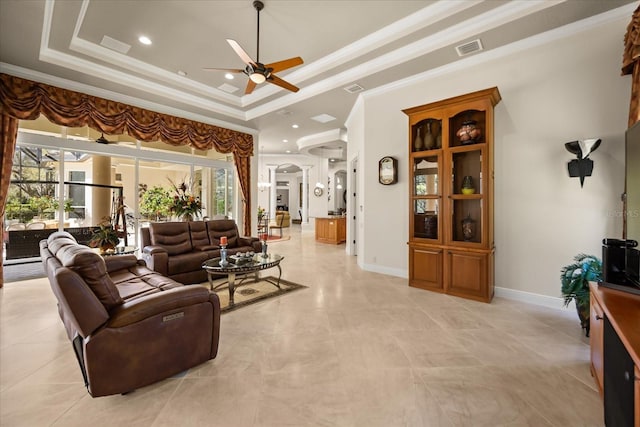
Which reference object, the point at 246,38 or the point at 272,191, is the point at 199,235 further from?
the point at 272,191

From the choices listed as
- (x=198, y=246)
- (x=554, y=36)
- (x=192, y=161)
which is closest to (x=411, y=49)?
(x=554, y=36)

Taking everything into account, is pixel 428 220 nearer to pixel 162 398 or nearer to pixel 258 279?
pixel 258 279

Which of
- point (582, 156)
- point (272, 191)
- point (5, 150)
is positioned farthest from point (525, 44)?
point (272, 191)

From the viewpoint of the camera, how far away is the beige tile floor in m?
1.64

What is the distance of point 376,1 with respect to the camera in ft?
9.98

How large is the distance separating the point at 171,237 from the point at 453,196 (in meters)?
4.43

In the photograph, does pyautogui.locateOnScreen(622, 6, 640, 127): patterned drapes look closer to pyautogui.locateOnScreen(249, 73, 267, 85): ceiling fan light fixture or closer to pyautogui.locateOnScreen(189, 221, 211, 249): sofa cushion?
pyautogui.locateOnScreen(249, 73, 267, 85): ceiling fan light fixture

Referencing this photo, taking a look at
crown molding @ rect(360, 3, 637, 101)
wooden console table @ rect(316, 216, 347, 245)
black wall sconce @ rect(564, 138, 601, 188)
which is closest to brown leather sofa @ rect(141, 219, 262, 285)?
wooden console table @ rect(316, 216, 347, 245)

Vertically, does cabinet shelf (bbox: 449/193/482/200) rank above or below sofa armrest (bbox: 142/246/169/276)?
above

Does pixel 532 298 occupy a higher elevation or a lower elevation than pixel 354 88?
lower

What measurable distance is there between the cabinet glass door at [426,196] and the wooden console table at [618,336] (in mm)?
2046

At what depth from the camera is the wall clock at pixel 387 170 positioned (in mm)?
4664

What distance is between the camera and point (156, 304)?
1.89 meters

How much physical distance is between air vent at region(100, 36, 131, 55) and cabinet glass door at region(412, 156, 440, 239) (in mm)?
4490
